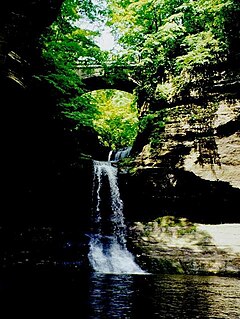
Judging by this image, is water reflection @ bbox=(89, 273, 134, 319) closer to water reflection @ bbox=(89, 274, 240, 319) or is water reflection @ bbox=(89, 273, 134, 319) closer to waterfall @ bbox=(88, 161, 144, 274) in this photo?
water reflection @ bbox=(89, 274, 240, 319)

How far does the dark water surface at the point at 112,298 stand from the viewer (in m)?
4.73

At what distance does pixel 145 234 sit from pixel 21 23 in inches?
321

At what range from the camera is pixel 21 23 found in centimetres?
890

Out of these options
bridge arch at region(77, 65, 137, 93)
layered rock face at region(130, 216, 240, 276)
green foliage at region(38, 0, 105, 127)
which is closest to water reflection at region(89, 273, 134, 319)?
layered rock face at region(130, 216, 240, 276)

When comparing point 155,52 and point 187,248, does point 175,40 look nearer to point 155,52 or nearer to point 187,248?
point 155,52

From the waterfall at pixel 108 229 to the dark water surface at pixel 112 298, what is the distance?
8.04 feet

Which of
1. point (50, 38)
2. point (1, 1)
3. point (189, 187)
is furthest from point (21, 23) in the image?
point (189, 187)

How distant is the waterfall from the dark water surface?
2450 millimetres

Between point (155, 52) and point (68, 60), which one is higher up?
point (155, 52)

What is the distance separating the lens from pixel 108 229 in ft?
43.6

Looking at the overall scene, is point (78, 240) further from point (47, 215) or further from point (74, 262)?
point (47, 215)

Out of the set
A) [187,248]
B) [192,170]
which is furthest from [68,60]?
[187,248]

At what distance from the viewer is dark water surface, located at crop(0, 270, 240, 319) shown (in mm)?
4727

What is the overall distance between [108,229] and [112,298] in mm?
7545
